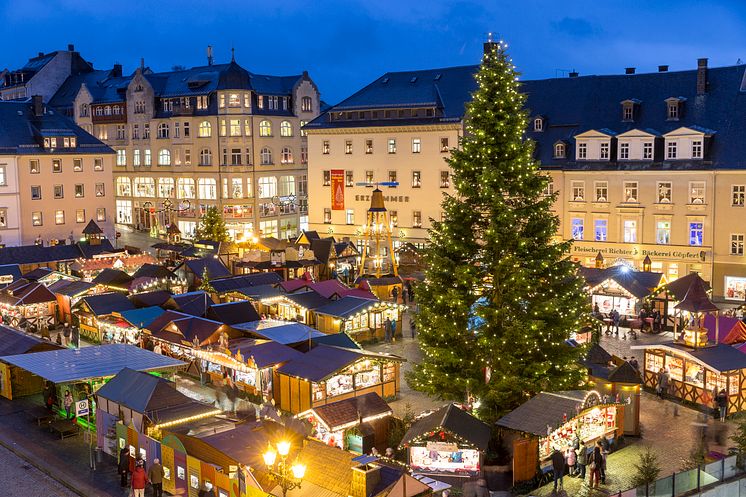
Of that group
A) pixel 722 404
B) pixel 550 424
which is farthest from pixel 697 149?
pixel 550 424

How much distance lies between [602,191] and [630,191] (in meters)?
1.82

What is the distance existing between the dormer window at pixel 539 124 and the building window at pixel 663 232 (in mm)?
10809

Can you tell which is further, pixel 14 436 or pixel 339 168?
pixel 339 168

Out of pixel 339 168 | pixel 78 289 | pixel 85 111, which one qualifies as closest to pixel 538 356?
pixel 78 289

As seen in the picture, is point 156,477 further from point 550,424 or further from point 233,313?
point 233,313

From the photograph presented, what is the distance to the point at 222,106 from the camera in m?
73.8

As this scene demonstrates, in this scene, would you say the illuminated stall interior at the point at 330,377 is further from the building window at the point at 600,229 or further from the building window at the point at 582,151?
the building window at the point at 582,151

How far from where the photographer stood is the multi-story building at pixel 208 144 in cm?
7450

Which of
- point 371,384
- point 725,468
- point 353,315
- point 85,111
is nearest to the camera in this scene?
point 725,468

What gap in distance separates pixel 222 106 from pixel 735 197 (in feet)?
141

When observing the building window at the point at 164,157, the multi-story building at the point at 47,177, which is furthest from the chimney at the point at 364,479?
the building window at the point at 164,157

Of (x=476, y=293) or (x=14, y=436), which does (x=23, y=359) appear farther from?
(x=476, y=293)

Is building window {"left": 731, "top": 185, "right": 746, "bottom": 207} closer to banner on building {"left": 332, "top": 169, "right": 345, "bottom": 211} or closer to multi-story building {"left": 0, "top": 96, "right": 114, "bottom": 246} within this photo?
banner on building {"left": 332, "top": 169, "right": 345, "bottom": 211}

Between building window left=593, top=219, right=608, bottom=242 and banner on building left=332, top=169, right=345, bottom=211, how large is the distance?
20.8m
